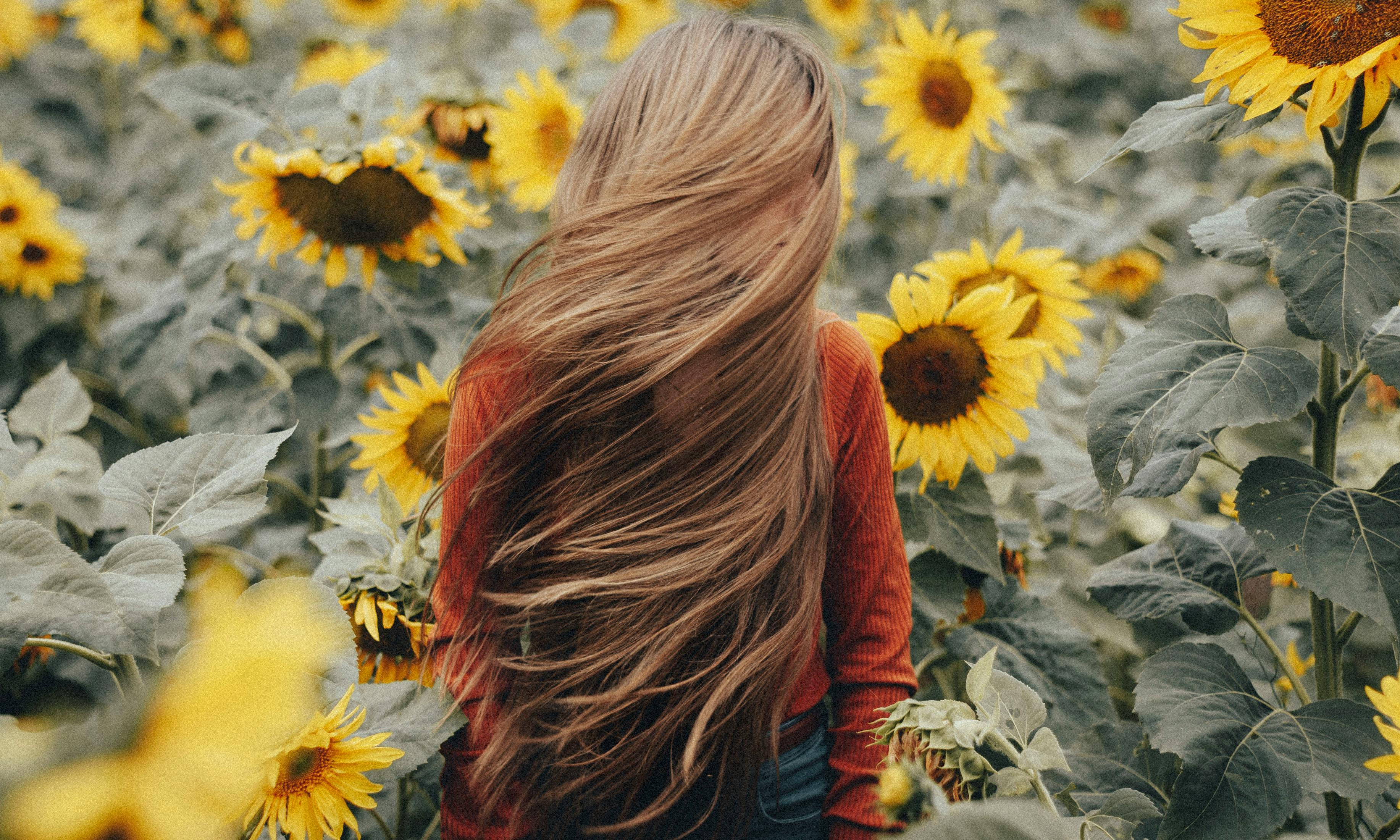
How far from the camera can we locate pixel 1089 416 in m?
0.70

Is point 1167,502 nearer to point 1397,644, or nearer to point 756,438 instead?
point 1397,644

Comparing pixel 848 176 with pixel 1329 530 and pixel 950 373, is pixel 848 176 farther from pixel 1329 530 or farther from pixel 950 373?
pixel 1329 530

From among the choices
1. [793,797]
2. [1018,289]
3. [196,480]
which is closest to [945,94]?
[1018,289]

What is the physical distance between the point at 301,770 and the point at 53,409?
2.12 ft

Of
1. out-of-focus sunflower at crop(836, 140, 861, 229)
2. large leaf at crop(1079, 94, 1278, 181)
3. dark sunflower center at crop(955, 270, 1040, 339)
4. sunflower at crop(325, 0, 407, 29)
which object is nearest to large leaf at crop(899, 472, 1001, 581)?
dark sunflower center at crop(955, 270, 1040, 339)

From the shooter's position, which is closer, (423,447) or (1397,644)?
(1397,644)

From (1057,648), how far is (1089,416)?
429 millimetres

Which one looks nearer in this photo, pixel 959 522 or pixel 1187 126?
pixel 1187 126

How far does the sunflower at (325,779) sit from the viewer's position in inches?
26.1

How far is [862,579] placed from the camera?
2.83 ft

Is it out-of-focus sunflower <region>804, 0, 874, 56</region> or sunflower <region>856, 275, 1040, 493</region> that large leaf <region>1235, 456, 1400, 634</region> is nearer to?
sunflower <region>856, 275, 1040, 493</region>

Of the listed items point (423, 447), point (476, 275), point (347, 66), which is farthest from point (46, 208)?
point (423, 447)

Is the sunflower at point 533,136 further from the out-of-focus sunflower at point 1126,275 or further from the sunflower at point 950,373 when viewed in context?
the out-of-focus sunflower at point 1126,275

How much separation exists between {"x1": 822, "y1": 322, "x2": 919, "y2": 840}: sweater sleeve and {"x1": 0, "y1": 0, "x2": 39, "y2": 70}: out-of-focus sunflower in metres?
1.92
